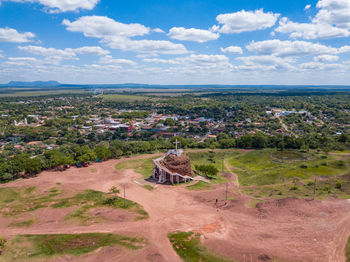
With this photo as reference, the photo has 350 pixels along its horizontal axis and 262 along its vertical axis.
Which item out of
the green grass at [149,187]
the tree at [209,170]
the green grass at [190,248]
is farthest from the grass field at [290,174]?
the green grass at [149,187]

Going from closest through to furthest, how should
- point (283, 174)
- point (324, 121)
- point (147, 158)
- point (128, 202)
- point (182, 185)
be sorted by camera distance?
point (128, 202), point (182, 185), point (283, 174), point (147, 158), point (324, 121)

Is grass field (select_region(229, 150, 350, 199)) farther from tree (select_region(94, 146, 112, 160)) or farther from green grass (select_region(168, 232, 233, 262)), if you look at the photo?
tree (select_region(94, 146, 112, 160))

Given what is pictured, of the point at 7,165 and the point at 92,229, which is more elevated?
the point at 7,165

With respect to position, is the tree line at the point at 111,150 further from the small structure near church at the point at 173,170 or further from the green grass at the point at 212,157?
the small structure near church at the point at 173,170

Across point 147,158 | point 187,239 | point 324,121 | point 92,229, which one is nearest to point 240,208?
point 187,239

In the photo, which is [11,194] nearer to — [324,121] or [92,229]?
[92,229]

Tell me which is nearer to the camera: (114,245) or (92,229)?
(114,245)

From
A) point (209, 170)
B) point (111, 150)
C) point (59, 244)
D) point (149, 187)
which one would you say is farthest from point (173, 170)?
point (59, 244)
